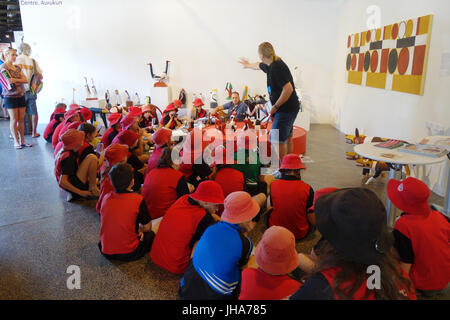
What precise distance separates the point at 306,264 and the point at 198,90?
271 inches

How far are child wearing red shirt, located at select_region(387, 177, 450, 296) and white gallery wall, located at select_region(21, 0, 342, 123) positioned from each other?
6120 mm

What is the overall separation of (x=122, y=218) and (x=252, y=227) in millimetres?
891

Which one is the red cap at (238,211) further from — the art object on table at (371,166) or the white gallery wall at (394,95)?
the white gallery wall at (394,95)

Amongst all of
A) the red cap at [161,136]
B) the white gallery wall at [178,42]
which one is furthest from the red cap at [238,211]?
the white gallery wall at [178,42]

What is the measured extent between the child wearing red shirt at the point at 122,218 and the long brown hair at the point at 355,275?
4.71ft

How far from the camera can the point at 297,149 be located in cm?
511

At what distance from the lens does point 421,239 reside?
174cm

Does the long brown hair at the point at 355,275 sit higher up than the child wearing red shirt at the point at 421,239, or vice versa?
the long brown hair at the point at 355,275

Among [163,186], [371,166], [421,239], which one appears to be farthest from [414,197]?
[371,166]

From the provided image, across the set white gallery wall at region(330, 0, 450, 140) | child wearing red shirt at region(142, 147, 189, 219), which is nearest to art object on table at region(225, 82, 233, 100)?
white gallery wall at region(330, 0, 450, 140)

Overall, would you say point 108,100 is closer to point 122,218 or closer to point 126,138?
point 126,138

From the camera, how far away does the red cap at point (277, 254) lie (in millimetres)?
1379

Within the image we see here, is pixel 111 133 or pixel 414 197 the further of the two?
pixel 111 133

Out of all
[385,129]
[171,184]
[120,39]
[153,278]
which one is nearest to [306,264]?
[153,278]
